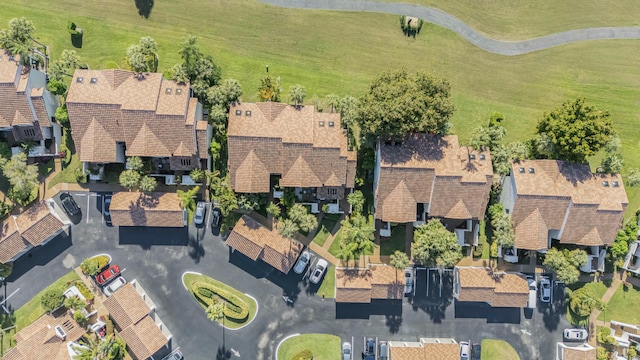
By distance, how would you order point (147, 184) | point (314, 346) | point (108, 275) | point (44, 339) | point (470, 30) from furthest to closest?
point (470, 30)
point (314, 346)
point (108, 275)
point (44, 339)
point (147, 184)

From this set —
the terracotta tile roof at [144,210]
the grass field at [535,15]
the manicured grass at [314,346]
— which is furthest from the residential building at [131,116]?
the grass field at [535,15]

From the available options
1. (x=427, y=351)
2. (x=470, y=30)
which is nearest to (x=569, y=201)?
(x=470, y=30)

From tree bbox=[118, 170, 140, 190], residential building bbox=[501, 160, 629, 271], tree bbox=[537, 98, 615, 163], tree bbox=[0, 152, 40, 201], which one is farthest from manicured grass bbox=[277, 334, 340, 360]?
tree bbox=[537, 98, 615, 163]

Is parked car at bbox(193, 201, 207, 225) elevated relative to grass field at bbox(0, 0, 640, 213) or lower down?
lower down

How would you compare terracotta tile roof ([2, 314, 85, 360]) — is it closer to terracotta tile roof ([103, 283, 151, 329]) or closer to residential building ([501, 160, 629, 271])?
terracotta tile roof ([103, 283, 151, 329])

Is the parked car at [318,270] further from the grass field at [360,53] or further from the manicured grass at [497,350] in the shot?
the manicured grass at [497,350]

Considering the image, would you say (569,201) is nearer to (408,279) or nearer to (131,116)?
(408,279)
